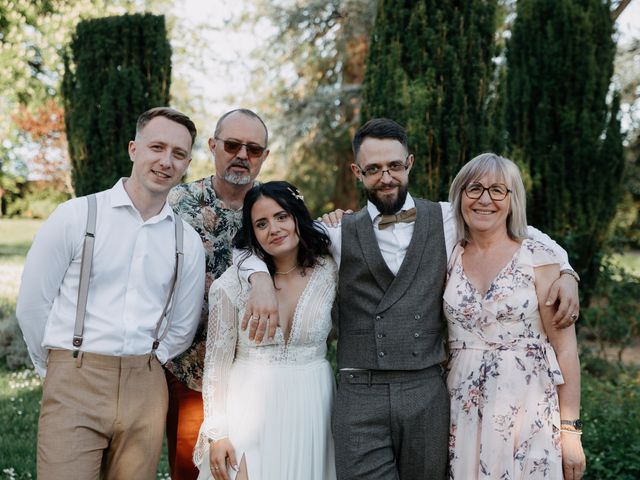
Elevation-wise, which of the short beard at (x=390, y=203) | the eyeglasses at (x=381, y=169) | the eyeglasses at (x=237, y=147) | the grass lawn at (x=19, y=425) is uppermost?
the eyeglasses at (x=237, y=147)

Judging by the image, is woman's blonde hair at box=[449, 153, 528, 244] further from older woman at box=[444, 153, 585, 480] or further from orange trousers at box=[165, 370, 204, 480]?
orange trousers at box=[165, 370, 204, 480]

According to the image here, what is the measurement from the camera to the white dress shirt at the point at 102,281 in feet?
8.70

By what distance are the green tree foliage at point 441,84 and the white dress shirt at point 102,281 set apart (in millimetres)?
3708

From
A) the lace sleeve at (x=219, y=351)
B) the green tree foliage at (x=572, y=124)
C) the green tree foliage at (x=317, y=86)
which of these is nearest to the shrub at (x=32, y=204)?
the green tree foliage at (x=317, y=86)

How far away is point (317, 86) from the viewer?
1300 cm

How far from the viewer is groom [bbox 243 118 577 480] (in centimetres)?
274

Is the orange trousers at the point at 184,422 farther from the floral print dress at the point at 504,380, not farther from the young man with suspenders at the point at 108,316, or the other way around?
the floral print dress at the point at 504,380

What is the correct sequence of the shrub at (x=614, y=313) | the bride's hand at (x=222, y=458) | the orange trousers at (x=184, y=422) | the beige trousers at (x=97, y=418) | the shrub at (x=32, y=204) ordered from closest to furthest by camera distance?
the beige trousers at (x=97, y=418) < the bride's hand at (x=222, y=458) < the orange trousers at (x=184, y=422) < the shrub at (x=614, y=313) < the shrub at (x=32, y=204)

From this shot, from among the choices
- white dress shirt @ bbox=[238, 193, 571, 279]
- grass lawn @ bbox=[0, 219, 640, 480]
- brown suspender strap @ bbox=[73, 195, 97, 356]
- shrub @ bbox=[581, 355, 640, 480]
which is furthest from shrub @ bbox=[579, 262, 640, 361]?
brown suspender strap @ bbox=[73, 195, 97, 356]

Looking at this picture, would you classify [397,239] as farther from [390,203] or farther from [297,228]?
[297,228]

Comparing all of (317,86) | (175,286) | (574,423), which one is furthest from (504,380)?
(317,86)

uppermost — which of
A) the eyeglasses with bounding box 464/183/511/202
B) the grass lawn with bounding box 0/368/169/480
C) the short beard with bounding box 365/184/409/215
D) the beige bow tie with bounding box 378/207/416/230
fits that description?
the eyeglasses with bounding box 464/183/511/202

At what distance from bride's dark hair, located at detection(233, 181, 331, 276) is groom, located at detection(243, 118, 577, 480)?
0.37 ft

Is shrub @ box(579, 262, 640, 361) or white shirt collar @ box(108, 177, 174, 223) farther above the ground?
white shirt collar @ box(108, 177, 174, 223)
